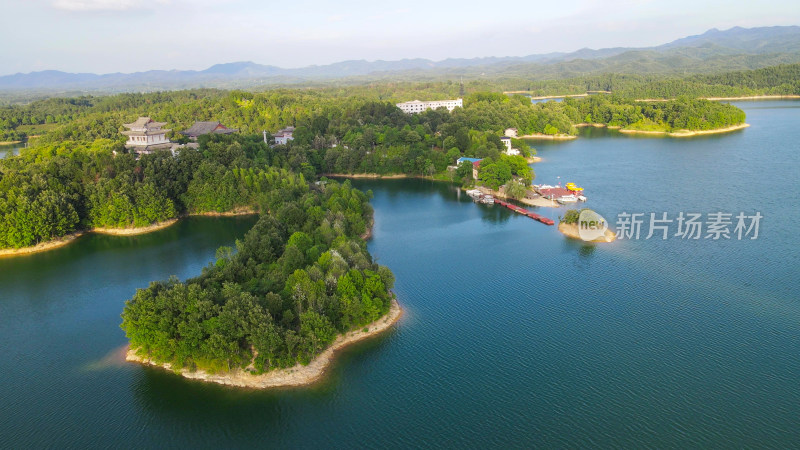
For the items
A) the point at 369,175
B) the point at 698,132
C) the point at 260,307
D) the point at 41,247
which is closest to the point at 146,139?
the point at 41,247

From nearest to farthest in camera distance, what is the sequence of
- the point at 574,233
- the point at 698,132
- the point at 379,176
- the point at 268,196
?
the point at 574,233 → the point at 268,196 → the point at 379,176 → the point at 698,132

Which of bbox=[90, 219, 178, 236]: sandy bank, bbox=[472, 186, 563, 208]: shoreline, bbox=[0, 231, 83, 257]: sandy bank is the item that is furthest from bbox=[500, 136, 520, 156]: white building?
bbox=[0, 231, 83, 257]: sandy bank

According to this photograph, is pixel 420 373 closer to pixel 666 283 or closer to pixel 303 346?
pixel 303 346

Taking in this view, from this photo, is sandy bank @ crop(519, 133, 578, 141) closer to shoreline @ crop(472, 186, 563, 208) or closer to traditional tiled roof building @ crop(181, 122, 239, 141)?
shoreline @ crop(472, 186, 563, 208)

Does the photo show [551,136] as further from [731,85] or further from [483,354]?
[731,85]

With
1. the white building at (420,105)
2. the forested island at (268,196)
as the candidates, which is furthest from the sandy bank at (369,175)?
the white building at (420,105)

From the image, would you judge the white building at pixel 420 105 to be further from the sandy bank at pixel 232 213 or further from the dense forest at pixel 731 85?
the sandy bank at pixel 232 213
